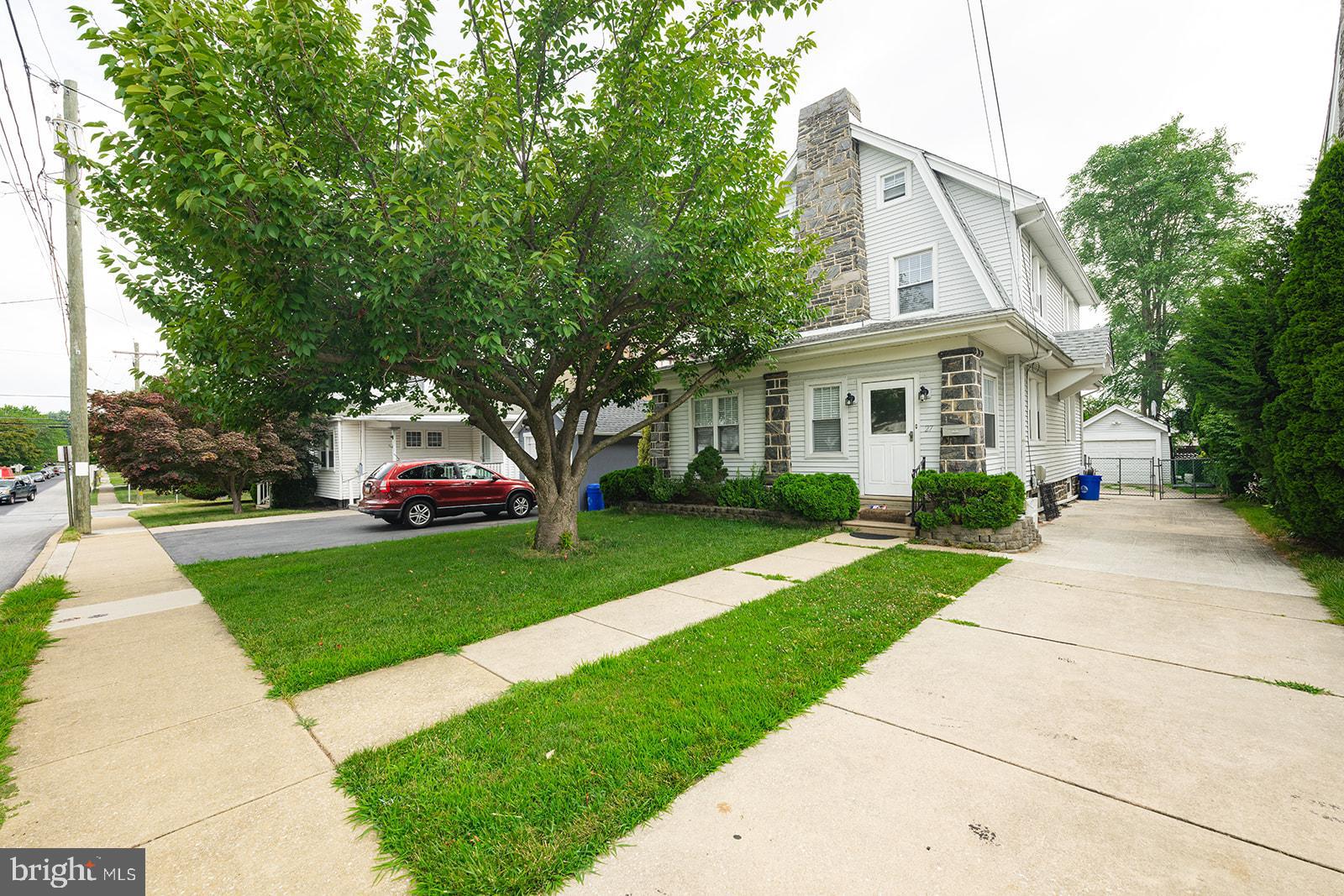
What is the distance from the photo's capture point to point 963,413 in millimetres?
8523

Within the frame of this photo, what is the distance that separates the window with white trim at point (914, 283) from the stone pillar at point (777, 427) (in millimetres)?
2802

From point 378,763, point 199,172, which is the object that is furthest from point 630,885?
point 199,172

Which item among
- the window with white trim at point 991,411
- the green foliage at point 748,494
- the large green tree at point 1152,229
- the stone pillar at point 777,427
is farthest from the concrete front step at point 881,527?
the large green tree at point 1152,229

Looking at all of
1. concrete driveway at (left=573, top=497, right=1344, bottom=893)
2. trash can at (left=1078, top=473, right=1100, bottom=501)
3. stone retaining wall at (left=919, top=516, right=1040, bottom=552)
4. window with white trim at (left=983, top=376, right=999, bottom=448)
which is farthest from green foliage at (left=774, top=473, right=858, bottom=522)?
trash can at (left=1078, top=473, right=1100, bottom=501)

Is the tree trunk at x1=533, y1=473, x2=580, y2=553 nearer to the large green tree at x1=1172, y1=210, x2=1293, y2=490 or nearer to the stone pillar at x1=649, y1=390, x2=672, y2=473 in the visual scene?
the stone pillar at x1=649, y1=390, x2=672, y2=473

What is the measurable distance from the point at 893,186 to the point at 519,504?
442 inches

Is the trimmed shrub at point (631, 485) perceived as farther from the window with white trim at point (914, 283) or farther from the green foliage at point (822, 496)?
the window with white trim at point (914, 283)

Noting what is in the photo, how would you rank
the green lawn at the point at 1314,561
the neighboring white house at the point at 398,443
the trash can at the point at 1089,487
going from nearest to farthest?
the green lawn at the point at 1314,561, the trash can at the point at 1089,487, the neighboring white house at the point at 398,443

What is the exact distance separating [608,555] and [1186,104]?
28.1 m

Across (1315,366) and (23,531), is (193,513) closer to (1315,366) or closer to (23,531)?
(23,531)

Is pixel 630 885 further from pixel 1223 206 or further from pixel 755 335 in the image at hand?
pixel 1223 206

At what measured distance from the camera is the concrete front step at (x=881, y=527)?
28.2 ft

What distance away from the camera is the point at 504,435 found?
752 centimetres

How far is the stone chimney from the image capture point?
35.4 ft
